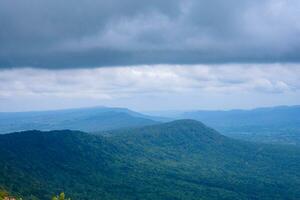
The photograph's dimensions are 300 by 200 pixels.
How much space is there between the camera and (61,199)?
228 feet

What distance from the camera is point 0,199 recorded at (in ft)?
309

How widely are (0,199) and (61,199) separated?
104 ft

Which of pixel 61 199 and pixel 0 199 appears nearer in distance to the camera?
pixel 61 199
